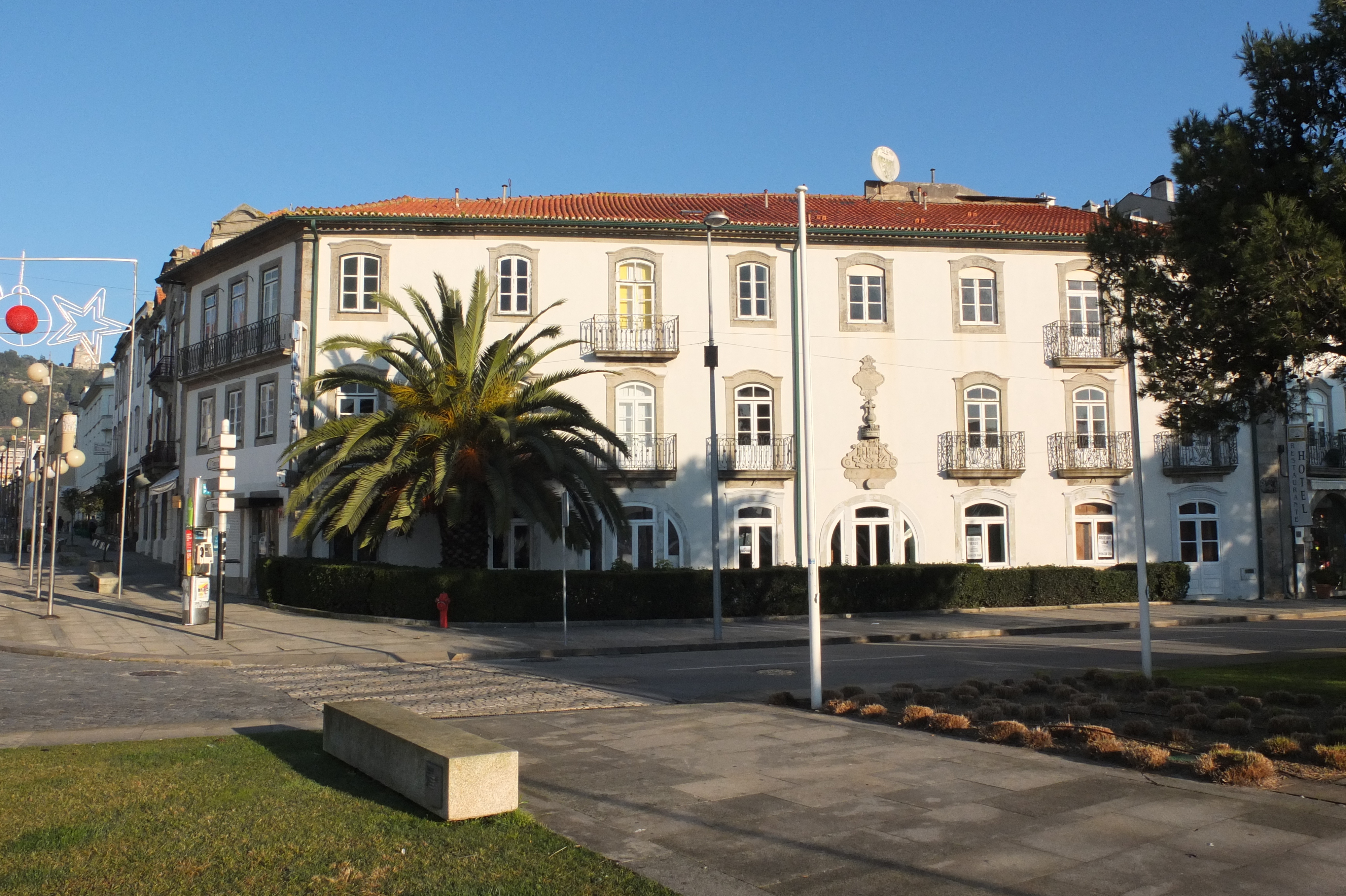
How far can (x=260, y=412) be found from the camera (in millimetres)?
29984

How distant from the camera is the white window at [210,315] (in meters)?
32.4

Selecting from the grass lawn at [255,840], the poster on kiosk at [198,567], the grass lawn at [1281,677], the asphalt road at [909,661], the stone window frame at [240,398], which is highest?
the stone window frame at [240,398]

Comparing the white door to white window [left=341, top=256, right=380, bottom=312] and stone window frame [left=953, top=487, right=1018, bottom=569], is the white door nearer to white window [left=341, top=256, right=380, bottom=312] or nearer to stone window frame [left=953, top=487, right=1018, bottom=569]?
stone window frame [left=953, top=487, right=1018, bottom=569]

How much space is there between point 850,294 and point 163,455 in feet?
80.8

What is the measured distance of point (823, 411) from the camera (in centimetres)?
3008

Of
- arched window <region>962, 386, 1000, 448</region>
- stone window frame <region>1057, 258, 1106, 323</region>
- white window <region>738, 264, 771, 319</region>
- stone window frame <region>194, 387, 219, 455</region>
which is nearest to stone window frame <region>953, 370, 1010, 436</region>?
arched window <region>962, 386, 1000, 448</region>

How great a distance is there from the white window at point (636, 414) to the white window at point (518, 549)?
3579 millimetres

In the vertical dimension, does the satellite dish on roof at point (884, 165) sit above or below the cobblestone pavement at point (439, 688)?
above

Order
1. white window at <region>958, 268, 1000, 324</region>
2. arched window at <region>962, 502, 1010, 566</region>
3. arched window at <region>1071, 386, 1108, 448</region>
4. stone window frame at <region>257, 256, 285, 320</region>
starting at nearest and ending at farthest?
stone window frame at <region>257, 256, 285, 320</region> → arched window at <region>962, 502, 1010, 566</region> → white window at <region>958, 268, 1000, 324</region> → arched window at <region>1071, 386, 1108, 448</region>

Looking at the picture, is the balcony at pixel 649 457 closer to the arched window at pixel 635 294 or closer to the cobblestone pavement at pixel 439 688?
the arched window at pixel 635 294

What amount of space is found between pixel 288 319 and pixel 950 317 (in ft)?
60.7

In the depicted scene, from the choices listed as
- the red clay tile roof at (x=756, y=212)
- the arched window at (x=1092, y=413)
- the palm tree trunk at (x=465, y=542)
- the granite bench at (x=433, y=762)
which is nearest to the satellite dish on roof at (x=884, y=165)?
the red clay tile roof at (x=756, y=212)

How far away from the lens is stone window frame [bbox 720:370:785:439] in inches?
1177

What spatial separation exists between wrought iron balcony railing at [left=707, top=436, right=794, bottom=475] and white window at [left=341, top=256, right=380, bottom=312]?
9943mm
